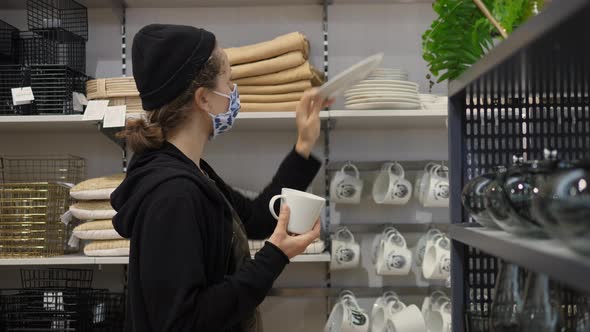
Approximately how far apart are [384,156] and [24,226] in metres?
1.44

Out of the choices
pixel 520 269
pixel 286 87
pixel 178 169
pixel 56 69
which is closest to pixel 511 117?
pixel 520 269

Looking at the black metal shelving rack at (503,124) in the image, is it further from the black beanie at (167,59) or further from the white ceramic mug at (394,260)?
the white ceramic mug at (394,260)

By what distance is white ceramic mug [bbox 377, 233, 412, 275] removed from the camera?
8.64ft

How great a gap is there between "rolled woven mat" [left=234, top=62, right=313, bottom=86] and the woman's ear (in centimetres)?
106

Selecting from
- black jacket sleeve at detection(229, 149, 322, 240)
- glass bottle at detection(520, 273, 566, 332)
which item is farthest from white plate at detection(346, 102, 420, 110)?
glass bottle at detection(520, 273, 566, 332)

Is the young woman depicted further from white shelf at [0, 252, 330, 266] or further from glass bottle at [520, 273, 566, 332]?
white shelf at [0, 252, 330, 266]

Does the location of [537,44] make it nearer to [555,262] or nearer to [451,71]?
[555,262]

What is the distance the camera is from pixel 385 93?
8.38 feet

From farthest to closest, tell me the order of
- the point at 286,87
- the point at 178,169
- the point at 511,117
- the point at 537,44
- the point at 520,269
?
the point at 286,87 < the point at 178,169 < the point at 511,117 < the point at 520,269 < the point at 537,44

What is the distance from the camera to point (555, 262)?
0.58m

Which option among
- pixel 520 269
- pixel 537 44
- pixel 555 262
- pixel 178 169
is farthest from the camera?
pixel 178 169

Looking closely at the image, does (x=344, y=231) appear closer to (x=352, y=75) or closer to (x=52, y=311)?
(x=52, y=311)

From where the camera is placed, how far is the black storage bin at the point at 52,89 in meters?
2.69

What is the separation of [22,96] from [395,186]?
1.45m
